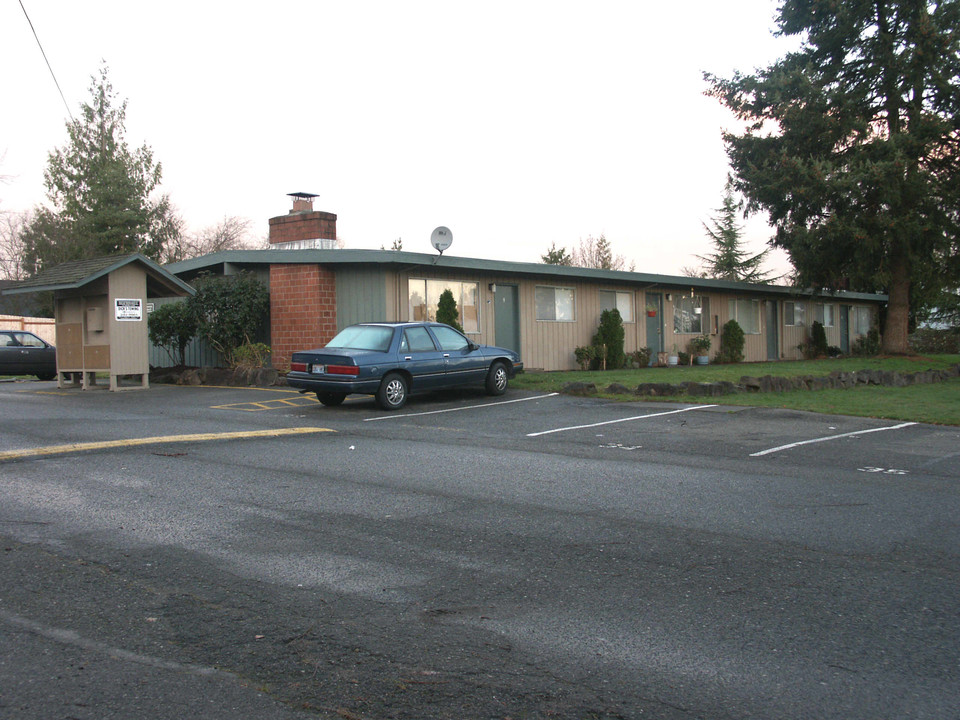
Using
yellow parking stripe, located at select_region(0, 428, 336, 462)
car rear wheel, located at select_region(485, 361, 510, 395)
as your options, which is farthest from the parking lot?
car rear wheel, located at select_region(485, 361, 510, 395)

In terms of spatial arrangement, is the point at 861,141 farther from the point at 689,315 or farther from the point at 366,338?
the point at 366,338

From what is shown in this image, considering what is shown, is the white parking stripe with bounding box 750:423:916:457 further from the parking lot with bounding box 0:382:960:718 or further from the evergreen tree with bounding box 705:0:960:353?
the evergreen tree with bounding box 705:0:960:353

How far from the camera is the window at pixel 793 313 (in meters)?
32.2

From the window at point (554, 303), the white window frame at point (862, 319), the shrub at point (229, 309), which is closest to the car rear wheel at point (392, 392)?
the shrub at point (229, 309)

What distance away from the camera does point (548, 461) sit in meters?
8.60

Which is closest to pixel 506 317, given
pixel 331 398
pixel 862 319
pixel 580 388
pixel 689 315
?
pixel 580 388

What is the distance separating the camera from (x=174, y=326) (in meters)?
21.1

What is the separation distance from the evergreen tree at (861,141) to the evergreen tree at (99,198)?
2829 cm

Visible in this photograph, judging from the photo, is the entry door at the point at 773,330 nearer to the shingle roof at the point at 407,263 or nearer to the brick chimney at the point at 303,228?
the shingle roof at the point at 407,263

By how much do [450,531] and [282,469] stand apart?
290cm

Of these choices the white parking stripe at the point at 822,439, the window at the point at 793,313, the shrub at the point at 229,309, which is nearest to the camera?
the white parking stripe at the point at 822,439

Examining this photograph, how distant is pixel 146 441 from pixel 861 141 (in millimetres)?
26020

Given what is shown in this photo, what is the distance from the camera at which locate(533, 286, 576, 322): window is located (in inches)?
876

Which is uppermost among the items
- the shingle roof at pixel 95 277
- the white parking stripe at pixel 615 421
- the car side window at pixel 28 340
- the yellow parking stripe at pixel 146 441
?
the shingle roof at pixel 95 277
